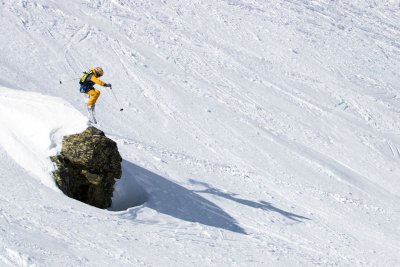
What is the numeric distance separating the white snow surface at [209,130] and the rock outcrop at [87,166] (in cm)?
25

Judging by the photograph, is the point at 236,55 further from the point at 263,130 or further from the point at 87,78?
the point at 87,78

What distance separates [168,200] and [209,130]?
704cm

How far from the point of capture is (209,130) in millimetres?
21391

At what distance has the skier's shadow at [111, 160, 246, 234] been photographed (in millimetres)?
14077

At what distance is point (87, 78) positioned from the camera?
49.8 feet

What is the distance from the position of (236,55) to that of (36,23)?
841 cm

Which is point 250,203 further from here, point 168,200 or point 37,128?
point 37,128

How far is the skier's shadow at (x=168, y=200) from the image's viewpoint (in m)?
14.1

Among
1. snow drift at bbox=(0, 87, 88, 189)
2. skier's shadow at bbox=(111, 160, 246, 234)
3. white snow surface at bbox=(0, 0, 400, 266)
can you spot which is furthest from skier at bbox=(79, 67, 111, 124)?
skier's shadow at bbox=(111, 160, 246, 234)

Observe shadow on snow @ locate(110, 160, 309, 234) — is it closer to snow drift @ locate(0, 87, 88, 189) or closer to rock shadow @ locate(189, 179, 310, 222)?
rock shadow @ locate(189, 179, 310, 222)

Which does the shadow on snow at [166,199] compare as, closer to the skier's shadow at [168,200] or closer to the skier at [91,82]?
the skier's shadow at [168,200]

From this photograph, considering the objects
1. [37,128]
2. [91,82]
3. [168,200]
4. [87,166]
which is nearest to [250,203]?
[168,200]

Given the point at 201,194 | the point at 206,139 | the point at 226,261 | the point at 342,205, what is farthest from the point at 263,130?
the point at 226,261

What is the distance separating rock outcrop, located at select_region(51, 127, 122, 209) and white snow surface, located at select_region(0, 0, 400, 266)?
0.83 ft
